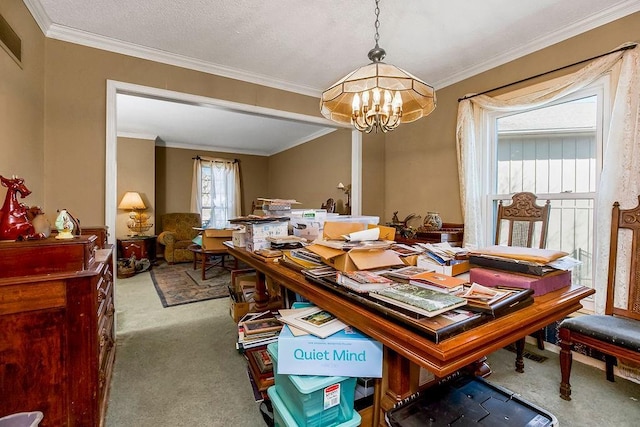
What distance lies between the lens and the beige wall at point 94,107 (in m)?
1.85

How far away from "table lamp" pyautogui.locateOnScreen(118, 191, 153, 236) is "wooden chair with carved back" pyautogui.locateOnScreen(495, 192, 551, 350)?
5.44m

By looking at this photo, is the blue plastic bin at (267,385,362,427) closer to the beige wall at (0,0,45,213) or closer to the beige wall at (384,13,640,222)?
the beige wall at (0,0,45,213)

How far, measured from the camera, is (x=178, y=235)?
560cm

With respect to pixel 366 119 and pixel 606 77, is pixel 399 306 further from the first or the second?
pixel 606 77

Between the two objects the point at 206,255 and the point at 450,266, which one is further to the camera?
the point at 206,255

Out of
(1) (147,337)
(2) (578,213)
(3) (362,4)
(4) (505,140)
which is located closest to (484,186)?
(4) (505,140)

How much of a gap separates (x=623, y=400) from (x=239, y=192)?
654cm

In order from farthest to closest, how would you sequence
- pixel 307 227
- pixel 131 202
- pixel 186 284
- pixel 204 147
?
1. pixel 204 147
2. pixel 131 202
3. pixel 186 284
4. pixel 307 227

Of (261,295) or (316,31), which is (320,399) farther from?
(316,31)

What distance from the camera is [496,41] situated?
2375 mm

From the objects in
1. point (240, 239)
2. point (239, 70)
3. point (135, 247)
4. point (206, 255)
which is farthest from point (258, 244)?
point (135, 247)

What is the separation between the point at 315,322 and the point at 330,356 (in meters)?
0.13

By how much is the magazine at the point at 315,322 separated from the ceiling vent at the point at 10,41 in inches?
81.3

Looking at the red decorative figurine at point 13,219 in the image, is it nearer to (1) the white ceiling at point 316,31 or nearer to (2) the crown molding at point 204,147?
(1) the white ceiling at point 316,31
